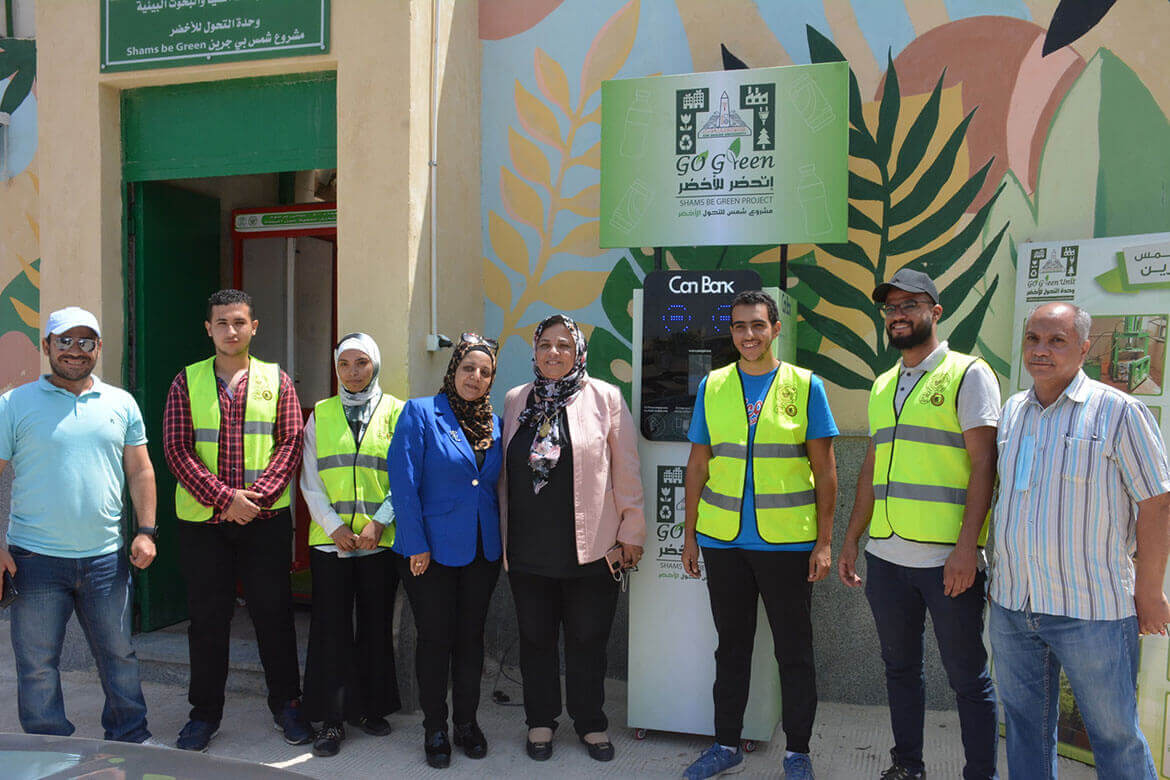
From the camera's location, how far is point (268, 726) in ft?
13.3

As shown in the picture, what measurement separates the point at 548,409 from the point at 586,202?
5.13 ft

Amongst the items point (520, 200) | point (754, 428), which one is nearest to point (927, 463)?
point (754, 428)

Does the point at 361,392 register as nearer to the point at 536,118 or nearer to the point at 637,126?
the point at 637,126

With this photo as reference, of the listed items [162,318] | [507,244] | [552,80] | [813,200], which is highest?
[552,80]

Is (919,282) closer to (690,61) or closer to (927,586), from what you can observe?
(927,586)

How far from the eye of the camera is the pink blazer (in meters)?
3.56

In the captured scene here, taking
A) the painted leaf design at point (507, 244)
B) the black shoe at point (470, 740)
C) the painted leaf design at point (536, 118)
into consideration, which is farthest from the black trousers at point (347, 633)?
the painted leaf design at point (536, 118)

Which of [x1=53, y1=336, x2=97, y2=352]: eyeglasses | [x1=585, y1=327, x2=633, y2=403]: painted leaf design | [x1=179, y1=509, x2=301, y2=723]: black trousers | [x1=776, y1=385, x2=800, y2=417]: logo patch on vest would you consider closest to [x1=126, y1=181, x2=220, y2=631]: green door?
[x1=179, y1=509, x2=301, y2=723]: black trousers

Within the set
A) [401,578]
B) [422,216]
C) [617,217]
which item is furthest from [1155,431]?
[422,216]

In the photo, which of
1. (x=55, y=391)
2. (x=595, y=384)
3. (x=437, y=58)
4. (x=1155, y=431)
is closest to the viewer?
(x=1155, y=431)

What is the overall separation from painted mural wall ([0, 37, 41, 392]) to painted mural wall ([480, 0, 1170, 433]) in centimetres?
297

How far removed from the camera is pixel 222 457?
3.72 meters

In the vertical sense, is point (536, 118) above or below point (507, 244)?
above

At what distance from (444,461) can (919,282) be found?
188 cm
